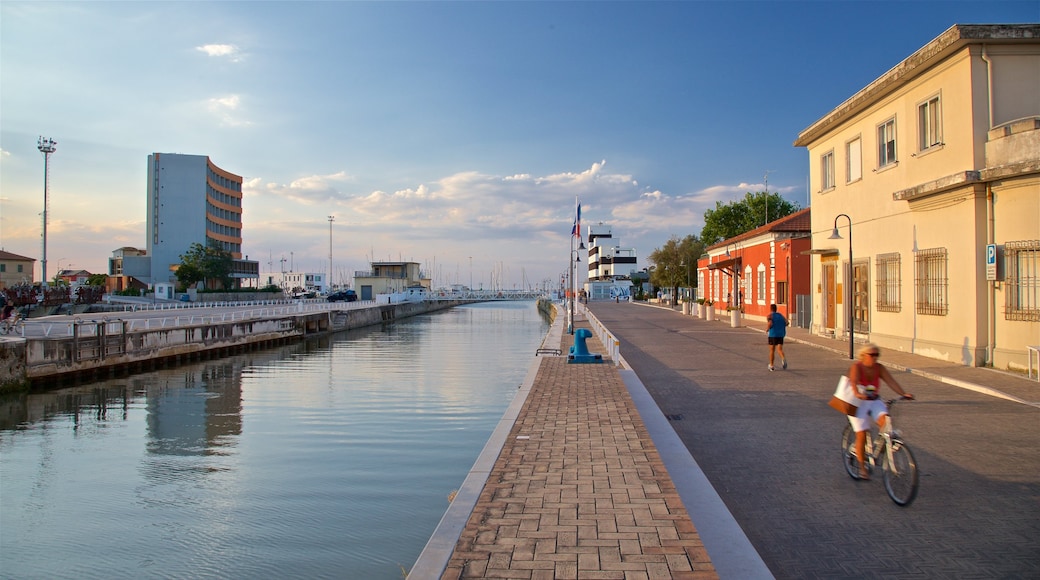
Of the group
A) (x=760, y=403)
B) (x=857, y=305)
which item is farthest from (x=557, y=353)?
(x=857, y=305)

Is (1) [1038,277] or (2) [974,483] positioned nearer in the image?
(2) [974,483]

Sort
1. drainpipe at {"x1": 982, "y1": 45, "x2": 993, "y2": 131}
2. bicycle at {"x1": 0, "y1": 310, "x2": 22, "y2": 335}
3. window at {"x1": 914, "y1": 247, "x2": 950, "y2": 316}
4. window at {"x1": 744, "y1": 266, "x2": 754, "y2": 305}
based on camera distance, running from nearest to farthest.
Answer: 1. drainpipe at {"x1": 982, "y1": 45, "x2": 993, "y2": 131}
2. window at {"x1": 914, "y1": 247, "x2": 950, "y2": 316}
3. bicycle at {"x1": 0, "y1": 310, "x2": 22, "y2": 335}
4. window at {"x1": 744, "y1": 266, "x2": 754, "y2": 305}

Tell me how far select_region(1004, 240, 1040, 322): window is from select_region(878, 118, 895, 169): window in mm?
5630

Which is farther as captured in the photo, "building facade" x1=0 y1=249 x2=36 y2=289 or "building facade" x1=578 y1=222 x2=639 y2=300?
"building facade" x1=578 y1=222 x2=639 y2=300

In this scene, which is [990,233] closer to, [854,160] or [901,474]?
[854,160]

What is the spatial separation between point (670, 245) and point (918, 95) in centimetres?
6102

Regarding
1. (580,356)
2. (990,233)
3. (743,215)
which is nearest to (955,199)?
(990,233)

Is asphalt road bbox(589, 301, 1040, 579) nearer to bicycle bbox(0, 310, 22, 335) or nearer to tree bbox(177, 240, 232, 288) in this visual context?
bicycle bbox(0, 310, 22, 335)

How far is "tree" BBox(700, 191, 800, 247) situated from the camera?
68.1 metres

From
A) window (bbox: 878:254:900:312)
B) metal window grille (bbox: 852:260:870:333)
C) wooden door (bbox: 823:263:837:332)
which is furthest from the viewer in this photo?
wooden door (bbox: 823:263:837:332)

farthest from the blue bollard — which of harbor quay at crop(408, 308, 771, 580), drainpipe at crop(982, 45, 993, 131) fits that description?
drainpipe at crop(982, 45, 993, 131)

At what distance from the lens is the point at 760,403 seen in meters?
11.7

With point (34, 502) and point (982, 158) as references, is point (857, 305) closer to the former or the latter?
point (982, 158)

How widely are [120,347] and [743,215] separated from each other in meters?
59.3
